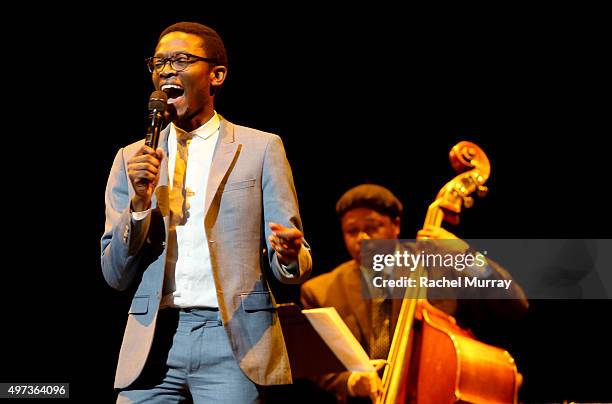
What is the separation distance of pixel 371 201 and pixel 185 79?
5.97 feet

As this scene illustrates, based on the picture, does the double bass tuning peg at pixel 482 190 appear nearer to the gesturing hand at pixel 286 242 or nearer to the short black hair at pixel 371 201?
the short black hair at pixel 371 201

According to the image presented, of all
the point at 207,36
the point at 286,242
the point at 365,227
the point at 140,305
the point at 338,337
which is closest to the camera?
the point at 286,242

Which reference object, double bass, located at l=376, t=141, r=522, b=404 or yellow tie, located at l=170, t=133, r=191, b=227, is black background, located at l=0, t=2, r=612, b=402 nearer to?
double bass, located at l=376, t=141, r=522, b=404

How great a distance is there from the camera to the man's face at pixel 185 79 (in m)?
2.11

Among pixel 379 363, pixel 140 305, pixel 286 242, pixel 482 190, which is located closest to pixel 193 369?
pixel 140 305

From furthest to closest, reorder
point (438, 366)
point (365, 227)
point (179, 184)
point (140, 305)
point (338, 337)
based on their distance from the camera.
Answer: point (365, 227) < point (438, 366) < point (338, 337) < point (179, 184) < point (140, 305)

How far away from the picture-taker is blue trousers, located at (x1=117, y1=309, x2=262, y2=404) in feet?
6.15

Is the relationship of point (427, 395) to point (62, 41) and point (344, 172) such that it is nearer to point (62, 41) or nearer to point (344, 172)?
point (344, 172)

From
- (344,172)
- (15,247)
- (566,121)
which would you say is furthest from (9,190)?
(566,121)

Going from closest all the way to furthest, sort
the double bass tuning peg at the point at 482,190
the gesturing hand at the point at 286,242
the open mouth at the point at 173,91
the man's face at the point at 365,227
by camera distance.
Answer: the gesturing hand at the point at 286,242
the open mouth at the point at 173,91
the double bass tuning peg at the point at 482,190
the man's face at the point at 365,227

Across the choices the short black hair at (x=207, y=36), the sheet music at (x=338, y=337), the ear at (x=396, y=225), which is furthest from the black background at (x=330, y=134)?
the short black hair at (x=207, y=36)

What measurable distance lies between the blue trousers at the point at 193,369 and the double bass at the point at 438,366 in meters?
1.23

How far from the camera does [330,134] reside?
426 centimetres

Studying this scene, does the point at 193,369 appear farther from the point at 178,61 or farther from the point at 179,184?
the point at 178,61
